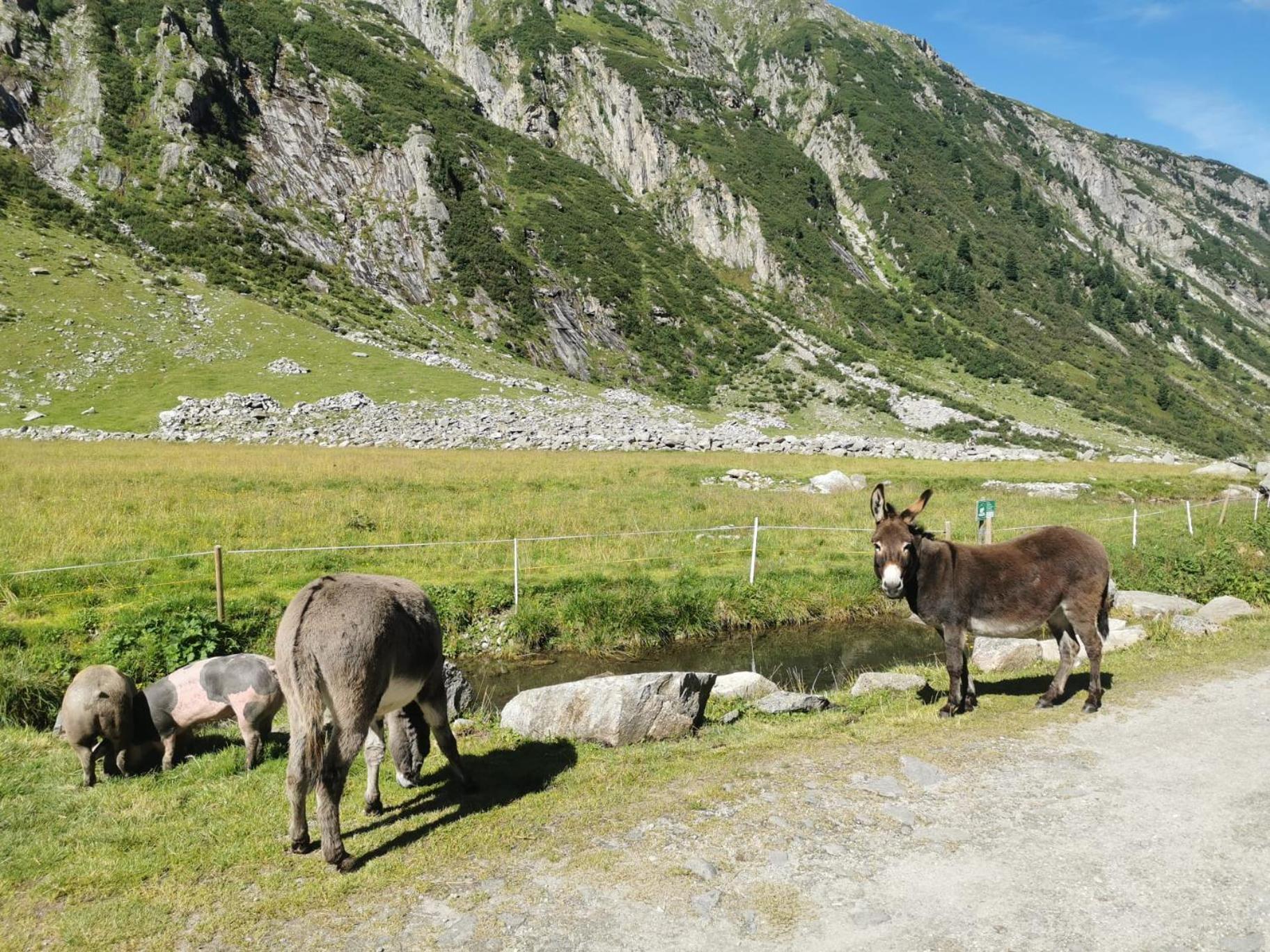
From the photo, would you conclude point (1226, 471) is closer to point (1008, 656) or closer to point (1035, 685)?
point (1008, 656)

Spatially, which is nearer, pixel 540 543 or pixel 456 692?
pixel 456 692

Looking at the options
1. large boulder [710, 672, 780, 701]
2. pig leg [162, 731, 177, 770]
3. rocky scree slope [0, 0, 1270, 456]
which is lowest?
large boulder [710, 672, 780, 701]

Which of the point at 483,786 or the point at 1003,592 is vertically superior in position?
the point at 1003,592

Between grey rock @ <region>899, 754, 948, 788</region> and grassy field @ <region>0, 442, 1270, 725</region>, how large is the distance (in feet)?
30.5

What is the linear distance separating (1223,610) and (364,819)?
677 inches

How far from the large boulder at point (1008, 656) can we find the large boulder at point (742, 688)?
3940mm

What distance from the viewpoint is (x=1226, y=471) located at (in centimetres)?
5269

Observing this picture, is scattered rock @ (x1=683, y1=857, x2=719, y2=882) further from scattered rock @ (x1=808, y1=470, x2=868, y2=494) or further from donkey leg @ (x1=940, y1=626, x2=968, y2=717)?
scattered rock @ (x1=808, y1=470, x2=868, y2=494)

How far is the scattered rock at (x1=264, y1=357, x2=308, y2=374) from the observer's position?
202 feet

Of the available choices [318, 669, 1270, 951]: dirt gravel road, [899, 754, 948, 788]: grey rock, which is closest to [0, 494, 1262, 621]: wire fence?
[318, 669, 1270, 951]: dirt gravel road

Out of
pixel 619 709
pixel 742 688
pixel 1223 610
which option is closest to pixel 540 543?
pixel 742 688

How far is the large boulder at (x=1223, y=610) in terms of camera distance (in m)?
14.7

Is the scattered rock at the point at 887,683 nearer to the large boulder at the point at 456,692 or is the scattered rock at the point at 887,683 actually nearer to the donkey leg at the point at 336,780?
the large boulder at the point at 456,692

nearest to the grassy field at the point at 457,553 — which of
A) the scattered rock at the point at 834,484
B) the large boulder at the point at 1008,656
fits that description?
the scattered rock at the point at 834,484
